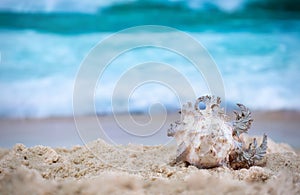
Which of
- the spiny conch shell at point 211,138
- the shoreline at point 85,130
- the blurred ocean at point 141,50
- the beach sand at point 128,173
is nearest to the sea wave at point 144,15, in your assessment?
the blurred ocean at point 141,50

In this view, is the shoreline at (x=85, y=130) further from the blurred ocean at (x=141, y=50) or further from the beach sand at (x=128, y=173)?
the beach sand at (x=128, y=173)

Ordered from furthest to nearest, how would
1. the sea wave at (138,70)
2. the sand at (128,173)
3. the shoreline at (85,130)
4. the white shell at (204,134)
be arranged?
the sea wave at (138,70) < the shoreline at (85,130) < the white shell at (204,134) < the sand at (128,173)

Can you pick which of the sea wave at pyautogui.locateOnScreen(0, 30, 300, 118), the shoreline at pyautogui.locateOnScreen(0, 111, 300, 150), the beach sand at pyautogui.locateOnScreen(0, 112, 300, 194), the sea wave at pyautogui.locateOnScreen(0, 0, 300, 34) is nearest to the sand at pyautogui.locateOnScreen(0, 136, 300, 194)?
the beach sand at pyautogui.locateOnScreen(0, 112, 300, 194)

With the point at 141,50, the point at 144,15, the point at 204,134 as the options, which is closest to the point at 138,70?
the point at 141,50

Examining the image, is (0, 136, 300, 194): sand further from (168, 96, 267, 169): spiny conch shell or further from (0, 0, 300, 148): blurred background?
(0, 0, 300, 148): blurred background

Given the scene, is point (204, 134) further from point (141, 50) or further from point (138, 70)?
point (141, 50)
